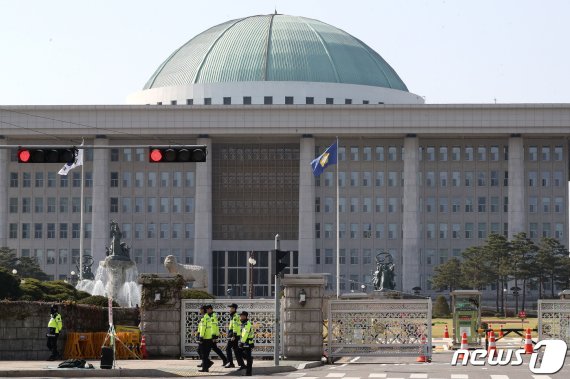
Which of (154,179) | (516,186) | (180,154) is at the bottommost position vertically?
(180,154)

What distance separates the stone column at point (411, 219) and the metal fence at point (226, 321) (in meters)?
99.9

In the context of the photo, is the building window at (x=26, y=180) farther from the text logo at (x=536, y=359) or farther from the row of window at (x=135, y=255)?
the text logo at (x=536, y=359)

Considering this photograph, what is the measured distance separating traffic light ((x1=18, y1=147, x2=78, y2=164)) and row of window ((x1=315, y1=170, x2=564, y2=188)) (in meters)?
114

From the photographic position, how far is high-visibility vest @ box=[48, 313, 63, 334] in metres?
47.8

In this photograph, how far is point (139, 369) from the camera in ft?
139

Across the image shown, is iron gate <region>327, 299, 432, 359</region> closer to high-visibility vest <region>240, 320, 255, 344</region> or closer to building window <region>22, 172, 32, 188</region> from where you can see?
high-visibility vest <region>240, 320, 255, 344</region>

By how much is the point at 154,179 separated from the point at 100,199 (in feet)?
22.9

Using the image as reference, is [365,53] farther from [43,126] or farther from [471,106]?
[43,126]

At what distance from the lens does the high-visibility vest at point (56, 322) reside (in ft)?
157

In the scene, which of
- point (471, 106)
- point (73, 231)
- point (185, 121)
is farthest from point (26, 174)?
point (471, 106)

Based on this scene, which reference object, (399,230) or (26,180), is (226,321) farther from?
(26,180)

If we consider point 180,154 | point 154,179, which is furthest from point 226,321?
point 154,179

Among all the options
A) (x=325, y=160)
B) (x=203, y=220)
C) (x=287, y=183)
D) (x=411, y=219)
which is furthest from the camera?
(x=287, y=183)

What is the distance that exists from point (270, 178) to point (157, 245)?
14.3 metres
